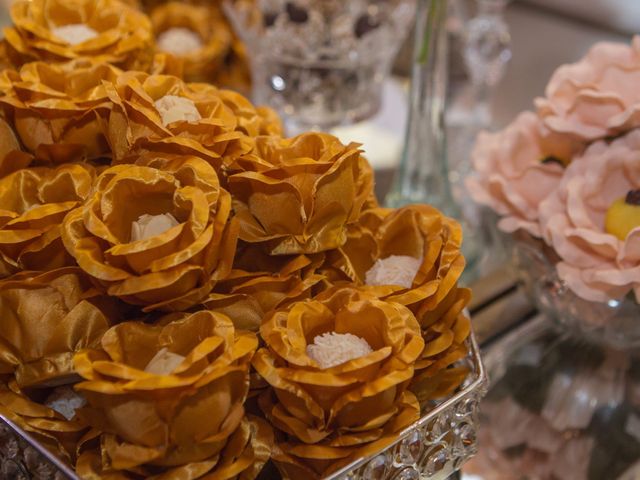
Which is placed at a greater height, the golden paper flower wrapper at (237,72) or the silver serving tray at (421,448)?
the silver serving tray at (421,448)

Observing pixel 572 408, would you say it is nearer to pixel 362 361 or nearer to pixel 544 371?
pixel 544 371

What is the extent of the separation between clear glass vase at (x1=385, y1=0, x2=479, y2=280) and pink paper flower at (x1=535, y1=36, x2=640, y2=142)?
5.8 inches

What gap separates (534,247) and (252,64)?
15.8 inches

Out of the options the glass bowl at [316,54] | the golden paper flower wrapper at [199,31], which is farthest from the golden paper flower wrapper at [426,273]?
the golden paper flower wrapper at [199,31]

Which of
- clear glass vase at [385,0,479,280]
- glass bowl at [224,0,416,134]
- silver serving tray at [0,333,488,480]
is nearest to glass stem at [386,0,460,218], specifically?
clear glass vase at [385,0,479,280]

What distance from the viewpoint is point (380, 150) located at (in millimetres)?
863

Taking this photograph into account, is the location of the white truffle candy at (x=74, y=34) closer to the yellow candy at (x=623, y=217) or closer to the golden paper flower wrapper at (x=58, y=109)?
the golden paper flower wrapper at (x=58, y=109)

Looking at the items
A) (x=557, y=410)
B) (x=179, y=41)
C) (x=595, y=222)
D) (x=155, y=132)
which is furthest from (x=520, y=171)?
(x=179, y=41)

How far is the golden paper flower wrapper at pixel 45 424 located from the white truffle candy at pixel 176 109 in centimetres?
14

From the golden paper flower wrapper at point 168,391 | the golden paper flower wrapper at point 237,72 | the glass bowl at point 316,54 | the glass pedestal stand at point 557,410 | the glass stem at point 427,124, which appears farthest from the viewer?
the golden paper flower wrapper at point 237,72

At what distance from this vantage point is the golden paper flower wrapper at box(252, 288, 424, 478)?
1.02ft

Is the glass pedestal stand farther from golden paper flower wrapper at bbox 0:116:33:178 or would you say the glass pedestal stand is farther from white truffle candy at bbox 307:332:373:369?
golden paper flower wrapper at bbox 0:116:33:178

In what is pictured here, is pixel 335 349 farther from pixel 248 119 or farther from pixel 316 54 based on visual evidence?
pixel 316 54

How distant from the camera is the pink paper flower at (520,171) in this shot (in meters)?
0.52
